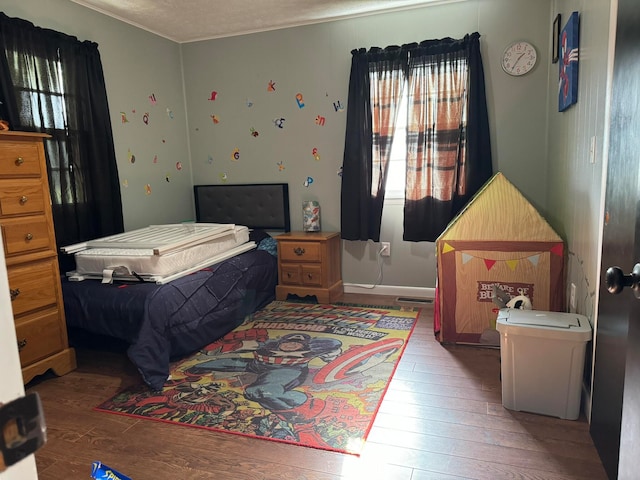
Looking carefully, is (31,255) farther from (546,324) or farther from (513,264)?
(513,264)

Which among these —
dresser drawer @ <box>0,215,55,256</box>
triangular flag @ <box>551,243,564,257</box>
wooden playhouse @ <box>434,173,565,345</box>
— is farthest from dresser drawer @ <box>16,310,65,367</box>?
triangular flag @ <box>551,243,564,257</box>

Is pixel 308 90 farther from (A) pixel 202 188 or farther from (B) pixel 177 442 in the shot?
(B) pixel 177 442

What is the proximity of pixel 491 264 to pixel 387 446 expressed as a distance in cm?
137

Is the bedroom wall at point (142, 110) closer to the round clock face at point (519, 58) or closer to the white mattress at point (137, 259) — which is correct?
the white mattress at point (137, 259)

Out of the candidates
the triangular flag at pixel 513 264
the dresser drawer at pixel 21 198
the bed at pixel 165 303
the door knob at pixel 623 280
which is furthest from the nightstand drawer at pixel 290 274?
the door knob at pixel 623 280

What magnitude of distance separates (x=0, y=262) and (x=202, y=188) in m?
4.02

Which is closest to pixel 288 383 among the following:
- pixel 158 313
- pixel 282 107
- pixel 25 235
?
pixel 158 313

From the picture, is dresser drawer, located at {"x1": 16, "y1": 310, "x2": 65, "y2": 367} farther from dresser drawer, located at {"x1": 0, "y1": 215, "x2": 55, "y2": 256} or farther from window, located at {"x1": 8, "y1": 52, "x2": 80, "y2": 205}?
window, located at {"x1": 8, "y1": 52, "x2": 80, "y2": 205}

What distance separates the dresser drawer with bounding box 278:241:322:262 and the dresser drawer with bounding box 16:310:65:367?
1.80 metres

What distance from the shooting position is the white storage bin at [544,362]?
1985mm

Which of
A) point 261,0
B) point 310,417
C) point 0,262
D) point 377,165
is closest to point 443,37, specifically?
point 377,165

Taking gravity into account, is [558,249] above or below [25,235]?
below

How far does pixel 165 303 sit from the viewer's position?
2600 mm

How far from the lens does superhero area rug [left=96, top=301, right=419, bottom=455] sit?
6.79ft
